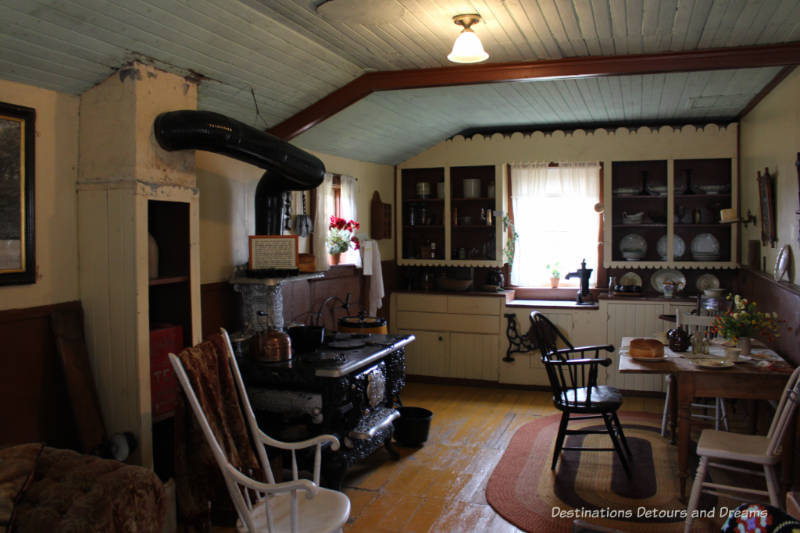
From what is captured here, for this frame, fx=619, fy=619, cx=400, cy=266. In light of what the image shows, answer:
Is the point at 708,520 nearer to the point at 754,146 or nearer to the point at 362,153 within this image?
the point at 754,146

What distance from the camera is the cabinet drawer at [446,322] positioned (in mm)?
6456

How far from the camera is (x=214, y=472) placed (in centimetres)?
263

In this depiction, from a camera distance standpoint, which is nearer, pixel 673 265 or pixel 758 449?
pixel 758 449

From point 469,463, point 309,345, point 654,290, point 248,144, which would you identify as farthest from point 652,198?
point 248,144

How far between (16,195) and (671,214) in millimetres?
5564

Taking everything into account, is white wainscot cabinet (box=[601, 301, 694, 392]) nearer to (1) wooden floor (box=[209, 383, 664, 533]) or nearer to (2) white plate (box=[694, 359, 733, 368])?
(1) wooden floor (box=[209, 383, 664, 533])

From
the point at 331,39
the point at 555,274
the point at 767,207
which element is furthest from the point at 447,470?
the point at 555,274

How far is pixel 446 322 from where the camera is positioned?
6.60 m

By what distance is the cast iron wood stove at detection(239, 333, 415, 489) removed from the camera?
353 cm

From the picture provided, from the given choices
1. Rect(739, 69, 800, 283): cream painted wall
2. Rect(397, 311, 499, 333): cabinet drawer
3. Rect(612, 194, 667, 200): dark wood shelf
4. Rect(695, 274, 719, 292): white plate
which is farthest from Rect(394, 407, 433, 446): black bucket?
Result: Rect(695, 274, 719, 292): white plate

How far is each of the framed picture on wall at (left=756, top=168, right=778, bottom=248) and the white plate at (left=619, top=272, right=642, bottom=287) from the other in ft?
5.25

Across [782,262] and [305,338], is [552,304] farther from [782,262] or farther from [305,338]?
[305,338]

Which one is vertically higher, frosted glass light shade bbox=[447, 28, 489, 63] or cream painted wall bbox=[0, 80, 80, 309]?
frosted glass light shade bbox=[447, 28, 489, 63]

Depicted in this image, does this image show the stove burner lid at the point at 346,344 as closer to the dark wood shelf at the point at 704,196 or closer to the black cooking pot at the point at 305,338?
the black cooking pot at the point at 305,338
